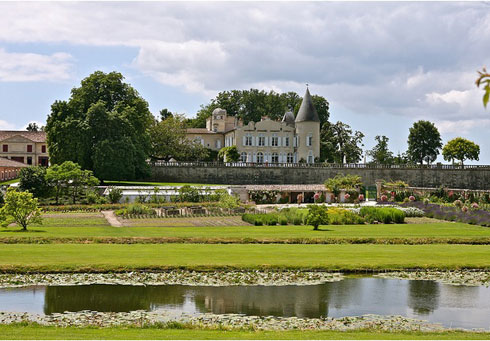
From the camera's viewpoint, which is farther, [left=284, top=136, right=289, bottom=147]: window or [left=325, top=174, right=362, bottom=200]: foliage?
[left=284, top=136, right=289, bottom=147]: window

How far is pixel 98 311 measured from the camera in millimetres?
15117

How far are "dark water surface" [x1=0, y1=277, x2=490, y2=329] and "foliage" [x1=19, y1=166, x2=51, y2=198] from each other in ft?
110

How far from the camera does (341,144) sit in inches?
3652

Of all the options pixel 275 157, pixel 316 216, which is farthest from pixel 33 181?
pixel 275 157

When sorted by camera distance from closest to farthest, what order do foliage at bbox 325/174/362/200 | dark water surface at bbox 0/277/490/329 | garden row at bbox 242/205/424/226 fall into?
dark water surface at bbox 0/277/490/329
garden row at bbox 242/205/424/226
foliage at bbox 325/174/362/200

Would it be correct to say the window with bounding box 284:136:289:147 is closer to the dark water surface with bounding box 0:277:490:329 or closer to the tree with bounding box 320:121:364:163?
the tree with bounding box 320:121:364:163

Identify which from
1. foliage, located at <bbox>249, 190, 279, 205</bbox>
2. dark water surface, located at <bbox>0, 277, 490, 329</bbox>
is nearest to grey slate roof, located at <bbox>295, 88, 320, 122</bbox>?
foliage, located at <bbox>249, 190, 279, 205</bbox>

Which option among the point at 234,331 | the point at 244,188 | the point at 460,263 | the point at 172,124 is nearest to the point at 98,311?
the point at 234,331

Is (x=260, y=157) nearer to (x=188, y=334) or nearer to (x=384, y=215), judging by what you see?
(x=384, y=215)

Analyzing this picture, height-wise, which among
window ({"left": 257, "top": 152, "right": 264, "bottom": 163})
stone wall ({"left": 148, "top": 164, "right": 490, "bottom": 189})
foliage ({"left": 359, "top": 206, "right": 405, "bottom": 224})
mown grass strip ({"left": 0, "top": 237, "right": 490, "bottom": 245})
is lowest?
mown grass strip ({"left": 0, "top": 237, "right": 490, "bottom": 245})

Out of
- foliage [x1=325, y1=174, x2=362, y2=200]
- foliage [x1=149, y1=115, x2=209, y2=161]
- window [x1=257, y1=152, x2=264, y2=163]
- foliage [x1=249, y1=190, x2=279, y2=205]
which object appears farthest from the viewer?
window [x1=257, y1=152, x2=264, y2=163]

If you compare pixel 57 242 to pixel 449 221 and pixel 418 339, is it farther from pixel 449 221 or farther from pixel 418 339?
pixel 449 221

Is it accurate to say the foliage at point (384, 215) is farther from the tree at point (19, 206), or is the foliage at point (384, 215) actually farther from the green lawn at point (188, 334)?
the green lawn at point (188, 334)

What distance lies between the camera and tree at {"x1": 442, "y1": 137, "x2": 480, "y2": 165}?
324 ft
